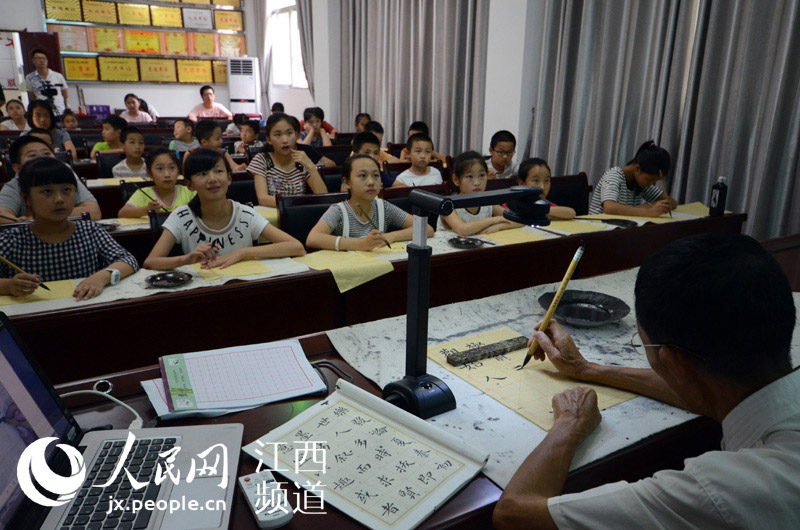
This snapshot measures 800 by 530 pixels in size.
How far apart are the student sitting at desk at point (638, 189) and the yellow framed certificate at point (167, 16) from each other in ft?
28.2

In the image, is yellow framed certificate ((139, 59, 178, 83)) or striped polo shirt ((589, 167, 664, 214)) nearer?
striped polo shirt ((589, 167, 664, 214))

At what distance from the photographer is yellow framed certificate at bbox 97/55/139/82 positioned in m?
8.88

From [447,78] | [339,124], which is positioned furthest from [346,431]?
[339,124]

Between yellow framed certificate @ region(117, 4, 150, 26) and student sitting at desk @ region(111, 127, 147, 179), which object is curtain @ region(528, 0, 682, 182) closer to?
student sitting at desk @ region(111, 127, 147, 179)

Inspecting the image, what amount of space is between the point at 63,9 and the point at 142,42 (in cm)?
115

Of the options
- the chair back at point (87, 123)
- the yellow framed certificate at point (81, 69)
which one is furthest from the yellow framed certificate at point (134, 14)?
the chair back at point (87, 123)

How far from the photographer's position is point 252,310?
1.63m

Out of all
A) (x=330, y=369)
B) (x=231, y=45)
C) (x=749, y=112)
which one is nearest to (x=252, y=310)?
(x=330, y=369)

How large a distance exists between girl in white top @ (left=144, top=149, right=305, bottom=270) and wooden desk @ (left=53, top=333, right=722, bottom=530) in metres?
0.93

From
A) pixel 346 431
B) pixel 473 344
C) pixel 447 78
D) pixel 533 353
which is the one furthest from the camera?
pixel 447 78

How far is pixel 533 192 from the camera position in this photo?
917 millimetres

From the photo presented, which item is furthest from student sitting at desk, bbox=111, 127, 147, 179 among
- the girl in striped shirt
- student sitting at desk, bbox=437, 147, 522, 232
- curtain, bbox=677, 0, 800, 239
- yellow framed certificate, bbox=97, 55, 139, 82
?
yellow framed certificate, bbox=97, 55, 139, 82

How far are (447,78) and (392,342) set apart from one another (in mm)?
4866

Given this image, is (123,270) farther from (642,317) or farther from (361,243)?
(642,317)
